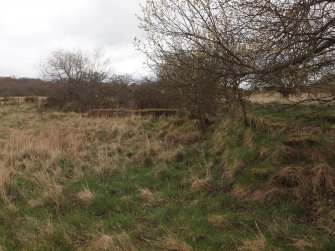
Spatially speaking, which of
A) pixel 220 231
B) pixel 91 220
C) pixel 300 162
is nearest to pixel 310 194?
pixel 300 162

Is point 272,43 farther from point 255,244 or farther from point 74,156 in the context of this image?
point 74,156

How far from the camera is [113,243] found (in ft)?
15.4

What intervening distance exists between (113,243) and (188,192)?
2166mm

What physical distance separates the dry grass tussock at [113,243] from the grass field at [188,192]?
2cm

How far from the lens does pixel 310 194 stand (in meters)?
5.50

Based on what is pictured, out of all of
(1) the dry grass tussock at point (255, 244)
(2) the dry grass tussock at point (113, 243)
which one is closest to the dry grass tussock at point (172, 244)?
(2) the dry grass tussock at point (113, 243)

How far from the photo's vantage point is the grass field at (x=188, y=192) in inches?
189

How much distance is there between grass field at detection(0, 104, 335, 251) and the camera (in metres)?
4.80

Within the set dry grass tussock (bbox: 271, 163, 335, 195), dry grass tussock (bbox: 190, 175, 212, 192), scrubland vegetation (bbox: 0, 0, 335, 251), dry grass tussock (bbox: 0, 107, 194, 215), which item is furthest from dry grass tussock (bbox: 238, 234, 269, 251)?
dry grass tussock (bbox: 0, 107, 194, 215)

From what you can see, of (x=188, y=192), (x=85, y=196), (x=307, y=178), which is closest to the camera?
(x=307, y=178)

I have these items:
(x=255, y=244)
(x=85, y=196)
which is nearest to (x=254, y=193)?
(x=255, y=244)

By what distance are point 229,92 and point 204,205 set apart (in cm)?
226

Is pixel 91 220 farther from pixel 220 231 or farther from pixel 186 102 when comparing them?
pixel 186 102

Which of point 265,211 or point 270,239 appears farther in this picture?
point 265,211
